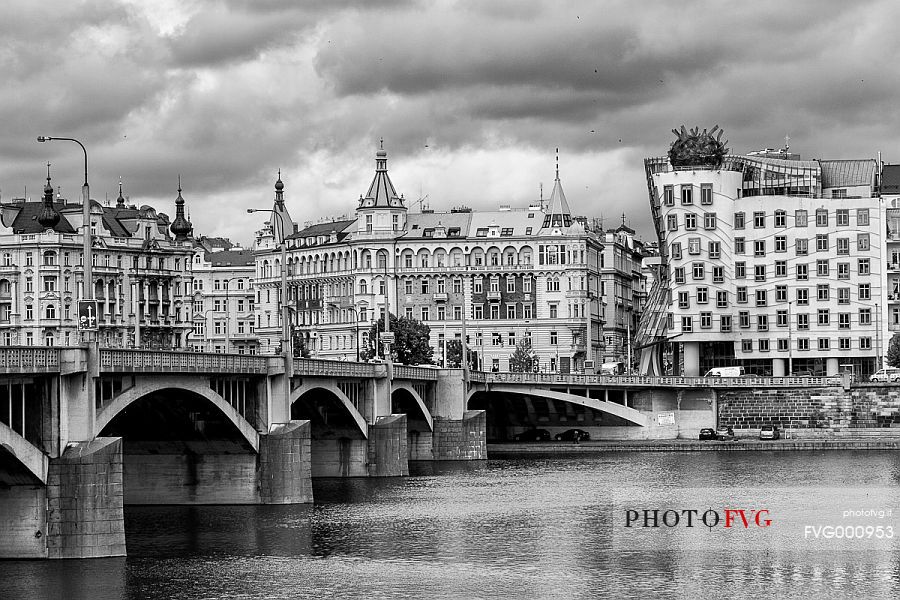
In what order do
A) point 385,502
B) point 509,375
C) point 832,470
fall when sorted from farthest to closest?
1. point 509,375
2. point 832,470
3. point 385,502

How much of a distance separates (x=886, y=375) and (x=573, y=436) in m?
28.7

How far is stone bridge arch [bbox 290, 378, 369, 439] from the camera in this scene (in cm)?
10600

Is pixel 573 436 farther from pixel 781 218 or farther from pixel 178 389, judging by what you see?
pixel 178 389

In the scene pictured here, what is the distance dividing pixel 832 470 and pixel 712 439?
1413 inches

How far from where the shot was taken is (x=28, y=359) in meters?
71.1

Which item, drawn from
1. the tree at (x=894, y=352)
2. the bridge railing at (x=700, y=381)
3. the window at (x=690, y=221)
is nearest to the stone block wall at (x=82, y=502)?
the bridge railing at (x=700, y=381)

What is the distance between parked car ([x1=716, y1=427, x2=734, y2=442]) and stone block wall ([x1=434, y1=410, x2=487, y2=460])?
80.1 ft

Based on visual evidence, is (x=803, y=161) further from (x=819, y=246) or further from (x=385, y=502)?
(x=385, y=502)

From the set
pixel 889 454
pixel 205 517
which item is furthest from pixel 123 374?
pixel 889 454

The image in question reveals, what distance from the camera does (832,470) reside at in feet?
413

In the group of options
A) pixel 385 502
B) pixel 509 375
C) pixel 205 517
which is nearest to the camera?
pixel 205 517

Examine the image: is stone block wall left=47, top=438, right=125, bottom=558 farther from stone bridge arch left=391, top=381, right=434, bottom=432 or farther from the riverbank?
the riverbank

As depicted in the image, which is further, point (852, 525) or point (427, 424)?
point (427, 424)

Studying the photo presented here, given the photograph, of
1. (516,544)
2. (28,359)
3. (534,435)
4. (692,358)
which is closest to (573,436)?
(534,435)
